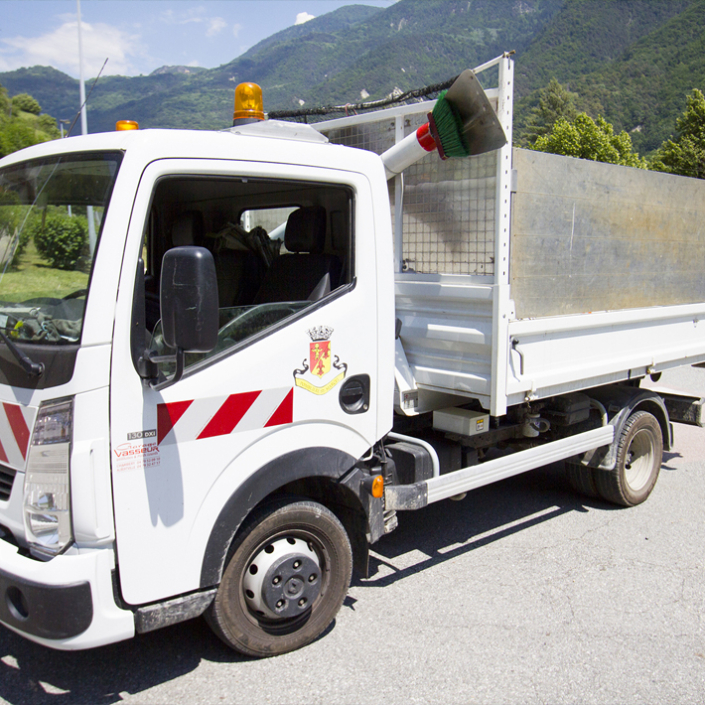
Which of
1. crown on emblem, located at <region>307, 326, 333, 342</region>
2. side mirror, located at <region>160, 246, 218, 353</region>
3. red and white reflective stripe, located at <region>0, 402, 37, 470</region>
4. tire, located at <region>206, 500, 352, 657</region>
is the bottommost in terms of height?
tire, located at <region>206, 500, 352, 657</region>

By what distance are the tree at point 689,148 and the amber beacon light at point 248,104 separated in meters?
28.3

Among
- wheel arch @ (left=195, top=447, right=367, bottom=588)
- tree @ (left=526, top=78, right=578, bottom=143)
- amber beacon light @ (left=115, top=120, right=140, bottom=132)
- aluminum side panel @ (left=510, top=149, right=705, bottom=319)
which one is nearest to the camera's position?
wheel arch @ (left=195, top=447, right=367, bottom=588)

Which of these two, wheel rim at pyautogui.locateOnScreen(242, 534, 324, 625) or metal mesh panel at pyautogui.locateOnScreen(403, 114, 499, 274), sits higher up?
metal mesh panel at pyautogui.locateOnScreen(403, 114, 499, 274)

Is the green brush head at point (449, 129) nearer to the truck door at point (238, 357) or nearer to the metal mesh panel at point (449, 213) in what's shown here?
the metal mesh panel at point (449, 213)

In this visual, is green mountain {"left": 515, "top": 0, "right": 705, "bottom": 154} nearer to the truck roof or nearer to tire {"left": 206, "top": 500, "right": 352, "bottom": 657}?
the truck roof

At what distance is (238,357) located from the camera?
2.71 meters

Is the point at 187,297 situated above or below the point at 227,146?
below

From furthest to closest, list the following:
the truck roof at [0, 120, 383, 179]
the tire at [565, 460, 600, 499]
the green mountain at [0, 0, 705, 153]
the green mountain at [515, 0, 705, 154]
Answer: the green mountain at [0, 0, 705, 153], the green mountain at [515, 0, 705, 154], the tire at [565, 460, 600, 499], the truck roof at [0, 120, 383, 179]

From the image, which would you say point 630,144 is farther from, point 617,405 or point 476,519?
point 476,519

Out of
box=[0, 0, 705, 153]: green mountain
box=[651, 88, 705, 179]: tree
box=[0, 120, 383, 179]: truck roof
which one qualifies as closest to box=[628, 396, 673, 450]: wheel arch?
box=[0, 120, 383, 179]: truck roof

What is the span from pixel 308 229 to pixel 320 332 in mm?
628

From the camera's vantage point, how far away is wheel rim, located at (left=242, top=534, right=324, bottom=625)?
2891 mm

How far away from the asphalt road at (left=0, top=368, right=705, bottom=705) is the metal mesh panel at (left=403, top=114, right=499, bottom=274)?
1.84m

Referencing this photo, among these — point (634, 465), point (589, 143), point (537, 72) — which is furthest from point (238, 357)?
point (537, 72)
